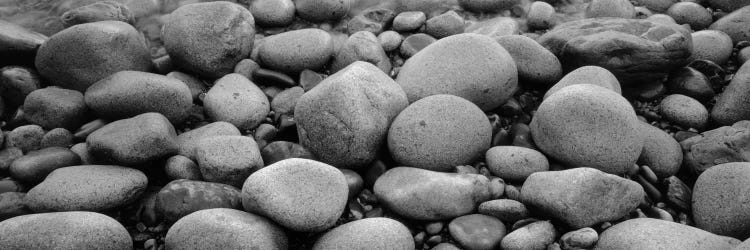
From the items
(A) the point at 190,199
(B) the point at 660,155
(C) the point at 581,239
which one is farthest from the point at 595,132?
(A) the point at 190,199

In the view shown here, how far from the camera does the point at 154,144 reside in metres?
4.37

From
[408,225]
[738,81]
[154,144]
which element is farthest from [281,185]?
[738,81]

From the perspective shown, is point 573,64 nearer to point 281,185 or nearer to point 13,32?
point 281,185

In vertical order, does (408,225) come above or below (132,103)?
below

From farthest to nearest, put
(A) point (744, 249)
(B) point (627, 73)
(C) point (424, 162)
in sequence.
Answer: (B) point (627, 73) → (C) point (424, 162) → (A) point (744, 249)

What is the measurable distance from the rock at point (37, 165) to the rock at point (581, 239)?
3.66 m

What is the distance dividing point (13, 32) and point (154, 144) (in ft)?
7.75

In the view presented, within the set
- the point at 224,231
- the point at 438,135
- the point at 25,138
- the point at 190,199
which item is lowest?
A: the point at 25,138

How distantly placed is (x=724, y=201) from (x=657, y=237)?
791mm

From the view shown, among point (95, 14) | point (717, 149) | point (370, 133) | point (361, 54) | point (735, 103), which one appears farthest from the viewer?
point (95, 14)

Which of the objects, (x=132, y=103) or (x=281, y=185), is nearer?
(x=281, y=185)

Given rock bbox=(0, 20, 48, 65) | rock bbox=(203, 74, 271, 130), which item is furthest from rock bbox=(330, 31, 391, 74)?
rock bbox=(0, 20, 48, 65)

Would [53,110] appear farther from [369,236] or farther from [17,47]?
[369,236]

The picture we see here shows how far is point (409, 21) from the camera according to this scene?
6.22 m
